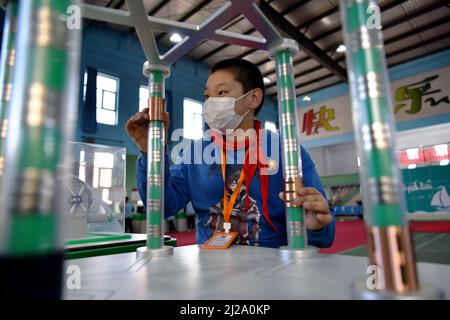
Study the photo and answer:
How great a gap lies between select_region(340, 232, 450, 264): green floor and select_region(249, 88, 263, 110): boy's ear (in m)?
2.04

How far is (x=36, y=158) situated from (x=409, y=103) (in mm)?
8324

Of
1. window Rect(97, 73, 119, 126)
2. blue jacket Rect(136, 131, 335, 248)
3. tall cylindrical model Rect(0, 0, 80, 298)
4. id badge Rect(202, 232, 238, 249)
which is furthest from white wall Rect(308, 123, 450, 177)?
tall cylindrical model Rect(0, 0, 80, 298)

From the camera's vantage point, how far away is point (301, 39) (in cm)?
627

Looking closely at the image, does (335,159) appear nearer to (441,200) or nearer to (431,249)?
(441,200)

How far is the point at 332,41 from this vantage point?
22.4ft

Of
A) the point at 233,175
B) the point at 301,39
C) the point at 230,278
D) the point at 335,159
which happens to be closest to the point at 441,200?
the point at 301,39

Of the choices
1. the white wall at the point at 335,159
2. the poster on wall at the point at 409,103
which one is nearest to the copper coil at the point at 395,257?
the poster on wall at the point at 409,103

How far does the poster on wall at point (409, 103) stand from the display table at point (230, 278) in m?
6.41

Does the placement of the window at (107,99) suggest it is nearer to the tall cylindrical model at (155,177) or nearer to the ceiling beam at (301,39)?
the ceiling beam at (301,39)

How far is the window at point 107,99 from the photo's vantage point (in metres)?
5.77

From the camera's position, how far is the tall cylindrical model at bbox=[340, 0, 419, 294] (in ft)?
0.81

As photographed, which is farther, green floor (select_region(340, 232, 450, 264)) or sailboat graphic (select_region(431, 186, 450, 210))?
sailboat graphic (select_region(431, 186, 450, 210))

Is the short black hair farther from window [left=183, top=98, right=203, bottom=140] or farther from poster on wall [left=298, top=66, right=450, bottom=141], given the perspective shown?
poster on wall [left=298, top=66, right=450, bottom=141]
